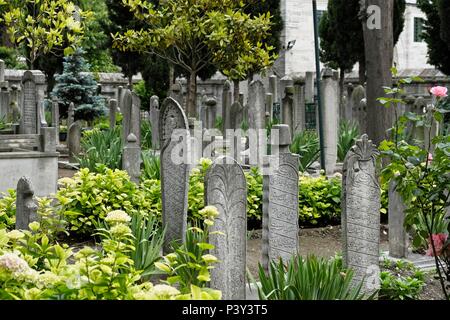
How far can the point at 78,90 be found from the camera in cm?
2316

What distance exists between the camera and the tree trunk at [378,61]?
451 inches

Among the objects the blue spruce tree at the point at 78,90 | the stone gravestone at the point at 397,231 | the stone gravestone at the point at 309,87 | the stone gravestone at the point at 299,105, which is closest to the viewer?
the stone gravestone at the point at 397,231

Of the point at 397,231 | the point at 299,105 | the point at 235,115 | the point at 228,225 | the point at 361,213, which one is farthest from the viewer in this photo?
the point at 299,105

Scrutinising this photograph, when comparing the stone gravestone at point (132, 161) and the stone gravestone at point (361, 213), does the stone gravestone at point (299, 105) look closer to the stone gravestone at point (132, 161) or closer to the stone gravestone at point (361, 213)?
the stone gravestone at point (132, 161)

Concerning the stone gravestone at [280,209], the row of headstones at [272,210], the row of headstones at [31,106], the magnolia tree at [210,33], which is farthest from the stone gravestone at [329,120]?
the stone gravestone at [280,209]

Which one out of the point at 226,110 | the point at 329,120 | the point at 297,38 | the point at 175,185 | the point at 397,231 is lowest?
the point at 397,231

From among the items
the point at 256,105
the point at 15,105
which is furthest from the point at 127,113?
the point at 15,105

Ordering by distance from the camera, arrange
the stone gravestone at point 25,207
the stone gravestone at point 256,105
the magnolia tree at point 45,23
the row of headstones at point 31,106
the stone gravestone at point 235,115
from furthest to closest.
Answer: the stone gravestone at point 235,115 → the magnolia tree at point 45,23 → the stone gravestone at point 256,105 → the row of headstones at point 31,106 → the stone gravestone at point 25,207

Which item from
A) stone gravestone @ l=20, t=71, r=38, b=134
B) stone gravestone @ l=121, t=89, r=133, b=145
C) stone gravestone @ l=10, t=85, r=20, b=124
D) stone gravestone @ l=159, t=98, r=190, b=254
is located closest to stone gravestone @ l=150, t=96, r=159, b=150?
stone gravestone @ l=121, t=89, r=133, b=145

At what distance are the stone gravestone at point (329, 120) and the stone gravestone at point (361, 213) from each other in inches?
252

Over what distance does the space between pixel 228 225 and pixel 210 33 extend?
408 inches

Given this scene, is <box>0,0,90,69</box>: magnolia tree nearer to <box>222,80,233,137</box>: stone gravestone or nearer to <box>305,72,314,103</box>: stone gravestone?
<box>222,80,233,137</box>: stone gravestone

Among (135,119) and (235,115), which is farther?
(235,115)

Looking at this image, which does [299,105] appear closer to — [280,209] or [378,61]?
[378,61]
